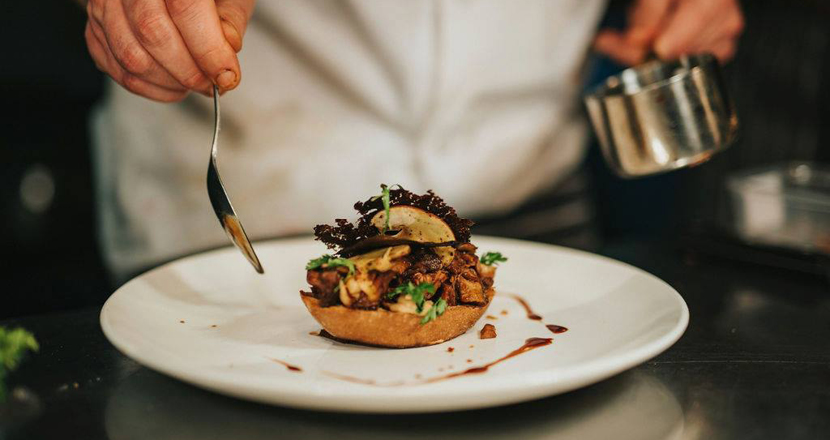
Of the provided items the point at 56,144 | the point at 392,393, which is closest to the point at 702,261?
the point at 392,393

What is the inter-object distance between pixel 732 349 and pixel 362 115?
139cm

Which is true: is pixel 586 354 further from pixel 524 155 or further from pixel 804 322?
pixel 524 155

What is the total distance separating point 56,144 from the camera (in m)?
3.81

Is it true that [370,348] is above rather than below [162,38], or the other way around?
below

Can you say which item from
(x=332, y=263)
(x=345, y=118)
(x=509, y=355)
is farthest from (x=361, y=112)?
(x=509, y=355)

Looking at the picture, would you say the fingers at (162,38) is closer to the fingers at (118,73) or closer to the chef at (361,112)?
the fingers at (118,73)

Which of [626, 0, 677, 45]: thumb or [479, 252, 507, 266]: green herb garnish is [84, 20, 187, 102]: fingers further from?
[626, 0, 677, 45]: thumb

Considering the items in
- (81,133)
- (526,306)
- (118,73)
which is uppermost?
(118,73)

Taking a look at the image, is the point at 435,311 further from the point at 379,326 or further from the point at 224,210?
the point at 224,210

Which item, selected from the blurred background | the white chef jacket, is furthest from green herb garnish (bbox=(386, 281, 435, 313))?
the blurred background

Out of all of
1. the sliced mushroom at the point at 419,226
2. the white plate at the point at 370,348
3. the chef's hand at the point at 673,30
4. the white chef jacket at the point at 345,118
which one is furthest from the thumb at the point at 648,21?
the sliced mushroom at the point at 419,226

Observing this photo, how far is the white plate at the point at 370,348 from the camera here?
109cm

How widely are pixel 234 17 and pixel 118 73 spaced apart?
0.95 ft

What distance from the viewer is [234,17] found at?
5.13 ft
